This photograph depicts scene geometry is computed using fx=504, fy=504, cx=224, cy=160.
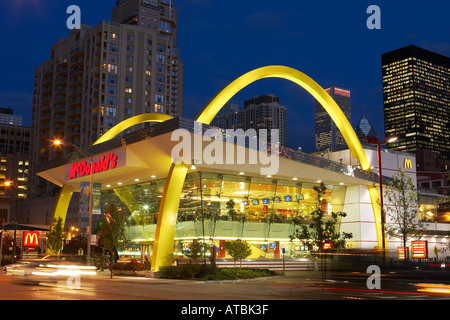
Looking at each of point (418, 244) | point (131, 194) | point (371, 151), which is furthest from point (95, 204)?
point (371, 151)

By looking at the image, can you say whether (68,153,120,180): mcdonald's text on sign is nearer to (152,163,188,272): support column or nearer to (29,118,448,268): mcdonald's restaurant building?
(29,118,448,268): mcdonald's restaurant building

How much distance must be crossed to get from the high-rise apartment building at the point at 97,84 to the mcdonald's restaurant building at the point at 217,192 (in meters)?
72.0

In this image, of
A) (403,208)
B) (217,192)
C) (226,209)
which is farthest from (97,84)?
(403,208)

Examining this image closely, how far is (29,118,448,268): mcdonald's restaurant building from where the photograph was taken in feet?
131

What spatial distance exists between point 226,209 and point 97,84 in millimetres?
88496

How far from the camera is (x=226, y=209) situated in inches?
1836

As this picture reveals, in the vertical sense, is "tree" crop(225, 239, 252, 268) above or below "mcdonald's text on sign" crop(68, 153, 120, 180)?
below

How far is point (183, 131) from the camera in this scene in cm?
3594

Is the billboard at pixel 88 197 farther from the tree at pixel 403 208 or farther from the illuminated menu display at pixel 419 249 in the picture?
the tree at pixel 403 208

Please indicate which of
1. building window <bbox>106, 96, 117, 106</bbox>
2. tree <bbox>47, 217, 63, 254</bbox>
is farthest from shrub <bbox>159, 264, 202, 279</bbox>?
building window <bbox>106, 96, 117, 106</bbox>

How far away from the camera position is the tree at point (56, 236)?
5262 centimetres

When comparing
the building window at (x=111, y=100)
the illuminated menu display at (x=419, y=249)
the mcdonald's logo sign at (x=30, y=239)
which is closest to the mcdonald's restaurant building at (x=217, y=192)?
the mcdonald's logo sign at (x=30, y=239)

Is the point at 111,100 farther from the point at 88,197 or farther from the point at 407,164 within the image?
the point at 88,197

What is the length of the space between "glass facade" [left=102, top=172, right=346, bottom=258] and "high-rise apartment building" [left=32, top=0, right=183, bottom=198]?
72.7 m
